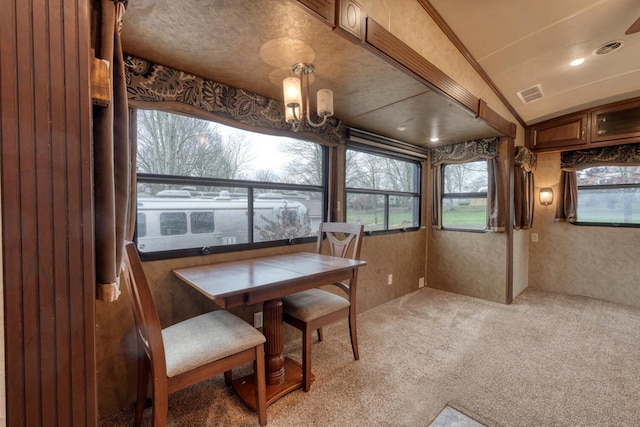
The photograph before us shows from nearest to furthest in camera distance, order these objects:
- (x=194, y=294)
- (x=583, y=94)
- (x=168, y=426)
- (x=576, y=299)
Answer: (x=168, y=426) < (x=194, y=294) < (x=583, y=94) < (x=576, y=299)

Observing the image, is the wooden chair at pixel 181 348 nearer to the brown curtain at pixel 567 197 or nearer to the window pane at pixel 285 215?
the window pane at pixel 285 215

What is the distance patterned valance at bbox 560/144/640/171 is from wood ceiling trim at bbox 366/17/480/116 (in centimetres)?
245

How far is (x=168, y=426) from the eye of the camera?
155cm

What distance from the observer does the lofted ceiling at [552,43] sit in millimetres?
1901

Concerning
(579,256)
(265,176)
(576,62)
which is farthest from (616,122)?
(265,176)

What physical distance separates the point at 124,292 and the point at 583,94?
4.59 meters

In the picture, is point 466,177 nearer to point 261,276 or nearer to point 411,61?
point 411,61

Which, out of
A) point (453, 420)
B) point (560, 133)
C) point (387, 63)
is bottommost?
point (453, 420)

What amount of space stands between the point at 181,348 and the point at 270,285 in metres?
0.51

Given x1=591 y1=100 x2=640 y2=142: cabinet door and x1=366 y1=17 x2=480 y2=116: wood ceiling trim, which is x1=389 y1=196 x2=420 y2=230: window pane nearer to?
x1=366 y1=17 x2=480 y2=116: wood ceiling trim

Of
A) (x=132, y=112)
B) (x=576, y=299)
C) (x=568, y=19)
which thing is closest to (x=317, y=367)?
(x=132, y=112)

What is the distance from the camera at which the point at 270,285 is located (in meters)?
1.53

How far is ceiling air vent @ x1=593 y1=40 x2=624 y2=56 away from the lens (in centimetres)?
225

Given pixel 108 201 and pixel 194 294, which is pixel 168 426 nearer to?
pixel 194 294
